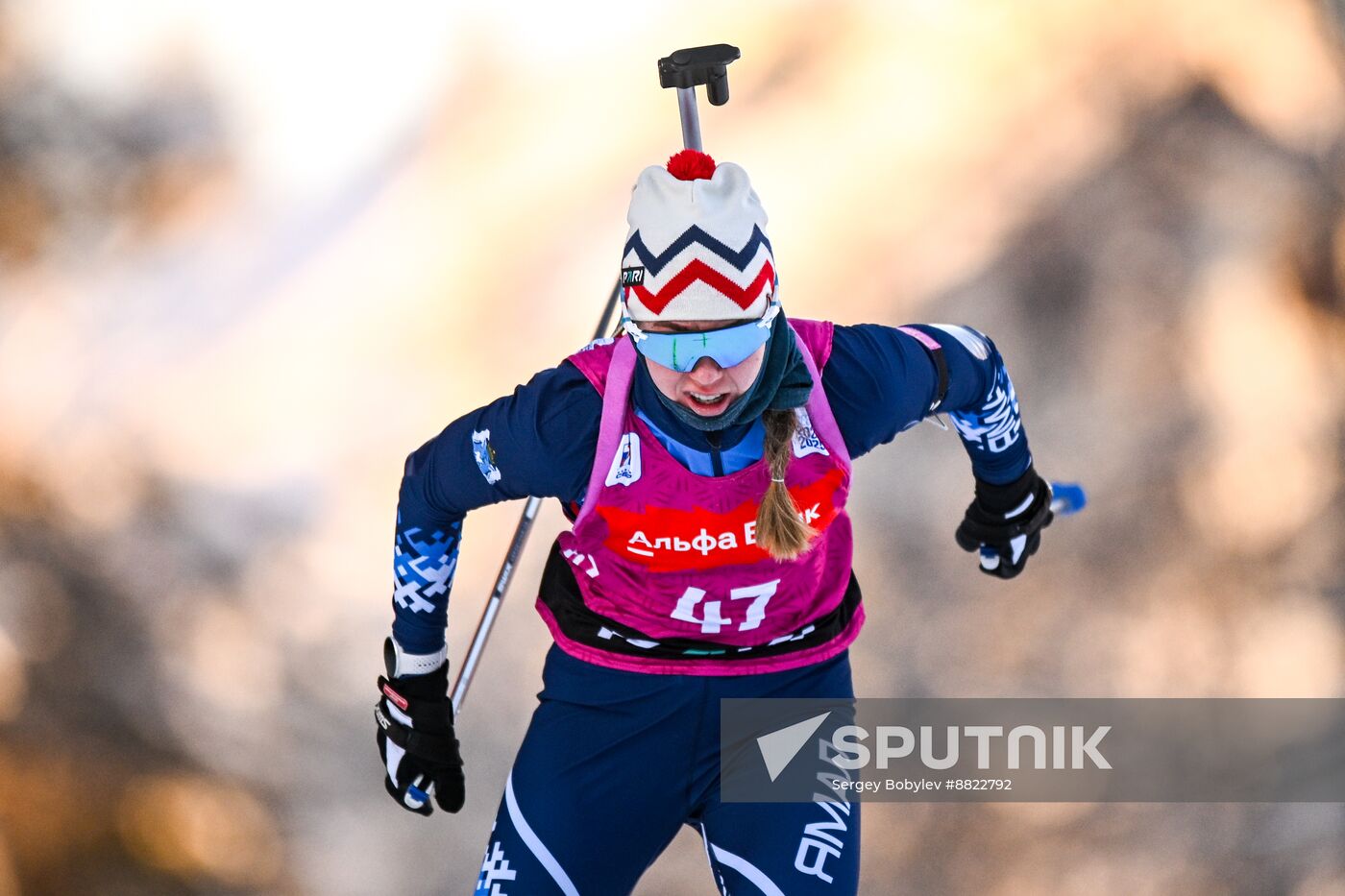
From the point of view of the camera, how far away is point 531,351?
9.86 ft

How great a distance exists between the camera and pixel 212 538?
304 cm

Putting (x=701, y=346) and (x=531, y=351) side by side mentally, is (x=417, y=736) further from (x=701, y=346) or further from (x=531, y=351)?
(x=531, y=351)

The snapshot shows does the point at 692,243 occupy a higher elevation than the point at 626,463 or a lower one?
higher

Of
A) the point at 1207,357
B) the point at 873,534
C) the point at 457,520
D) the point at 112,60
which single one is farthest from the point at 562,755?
the point at 1207,357

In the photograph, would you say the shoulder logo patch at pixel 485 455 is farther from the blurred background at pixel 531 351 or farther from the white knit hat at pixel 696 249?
the blurred background at pixel 531 351

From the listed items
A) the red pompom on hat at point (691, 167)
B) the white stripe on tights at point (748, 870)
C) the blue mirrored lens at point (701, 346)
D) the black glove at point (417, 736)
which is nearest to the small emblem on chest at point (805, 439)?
the blue mirrored lens at point (701, 346)

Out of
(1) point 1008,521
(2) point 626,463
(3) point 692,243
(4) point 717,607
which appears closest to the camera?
(3) point 692,243

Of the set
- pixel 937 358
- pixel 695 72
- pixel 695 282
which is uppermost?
pixel 695 72

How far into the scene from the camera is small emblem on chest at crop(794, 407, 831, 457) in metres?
1.79

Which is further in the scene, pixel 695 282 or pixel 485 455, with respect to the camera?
pixel 485 455

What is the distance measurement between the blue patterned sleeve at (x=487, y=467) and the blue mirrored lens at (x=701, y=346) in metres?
0.14

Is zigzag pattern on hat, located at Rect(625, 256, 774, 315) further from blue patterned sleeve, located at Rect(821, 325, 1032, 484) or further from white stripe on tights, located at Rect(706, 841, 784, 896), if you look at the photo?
white stripe on tights, located at Rect(706, 841, 784, 896)

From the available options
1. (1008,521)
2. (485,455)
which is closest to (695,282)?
(485,455)

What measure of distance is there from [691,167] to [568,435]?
1.17ft
